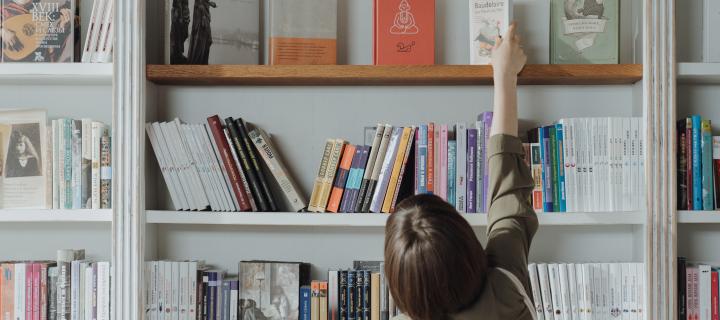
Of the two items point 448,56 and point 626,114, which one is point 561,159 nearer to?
point 626,114

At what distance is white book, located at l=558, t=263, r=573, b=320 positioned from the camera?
222cm

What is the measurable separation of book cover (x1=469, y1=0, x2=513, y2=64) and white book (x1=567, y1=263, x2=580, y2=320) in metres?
0.66

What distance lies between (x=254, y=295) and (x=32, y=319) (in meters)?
0.68

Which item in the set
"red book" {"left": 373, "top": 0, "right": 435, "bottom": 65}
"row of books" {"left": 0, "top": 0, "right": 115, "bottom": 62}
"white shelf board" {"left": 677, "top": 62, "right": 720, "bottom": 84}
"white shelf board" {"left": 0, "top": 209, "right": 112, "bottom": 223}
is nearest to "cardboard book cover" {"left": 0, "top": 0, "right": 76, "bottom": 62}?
"row of books" {"left": 0, "top": 0, "right": 115, "bottom": 62}

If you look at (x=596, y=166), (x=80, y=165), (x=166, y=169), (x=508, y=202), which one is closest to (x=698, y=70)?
(x=596, y=166)

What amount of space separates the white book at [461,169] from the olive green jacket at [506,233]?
1.92 ft

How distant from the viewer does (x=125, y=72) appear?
7.54 ft

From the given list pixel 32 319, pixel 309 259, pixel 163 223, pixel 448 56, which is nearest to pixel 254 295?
pixel 309 259

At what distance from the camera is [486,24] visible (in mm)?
2318

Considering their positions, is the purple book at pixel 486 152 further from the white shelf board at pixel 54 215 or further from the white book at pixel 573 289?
the white shelf board at pixel 54 215

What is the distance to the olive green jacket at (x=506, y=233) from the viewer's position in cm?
132

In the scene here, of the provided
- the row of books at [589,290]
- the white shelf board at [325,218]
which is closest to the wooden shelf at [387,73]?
the white shelf board at [325,218]

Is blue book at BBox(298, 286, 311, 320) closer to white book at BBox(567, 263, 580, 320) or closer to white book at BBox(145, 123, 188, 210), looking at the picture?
white book at BBox(145, 123, 188, 210)

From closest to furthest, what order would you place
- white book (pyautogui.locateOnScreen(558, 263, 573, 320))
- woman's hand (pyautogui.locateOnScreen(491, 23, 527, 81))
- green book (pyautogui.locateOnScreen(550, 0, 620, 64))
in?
woman's hand (pyautogui.locateOnScreen(491, 23, 527, 81))
white book (pyautogui.locateOnScreen(558, 263, 573, 320))
green book (pyautogui.locateOnScreen(550, 0, 620, 64))
